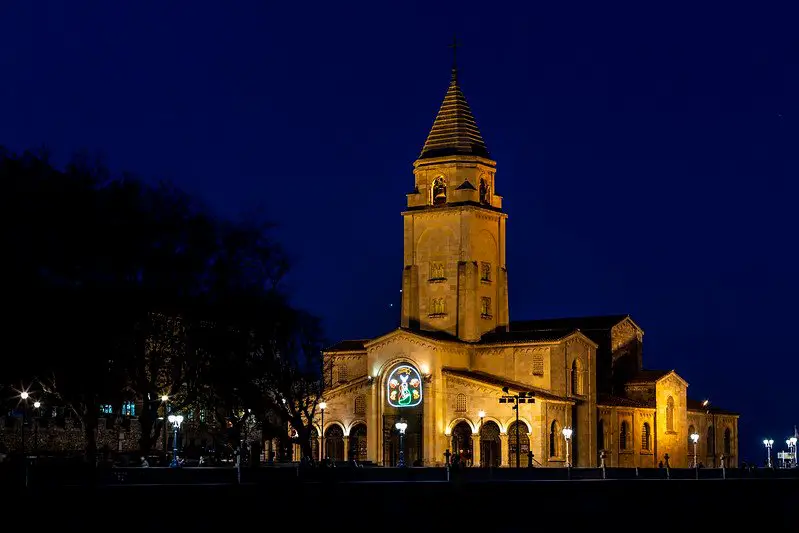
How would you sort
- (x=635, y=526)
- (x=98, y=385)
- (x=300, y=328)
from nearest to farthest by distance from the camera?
1. (x=635, y=526)
2. (x=98, y=385)
3. (x=300, y=328)

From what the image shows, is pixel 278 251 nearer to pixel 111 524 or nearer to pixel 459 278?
pixel 459 278

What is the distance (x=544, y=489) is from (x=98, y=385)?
18384 millimetres

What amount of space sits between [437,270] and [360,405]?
1107cm

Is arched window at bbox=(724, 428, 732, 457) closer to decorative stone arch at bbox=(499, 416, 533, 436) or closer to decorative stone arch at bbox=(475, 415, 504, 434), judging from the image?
decorative stone arch at bbox=(499, 416, 533, 436)

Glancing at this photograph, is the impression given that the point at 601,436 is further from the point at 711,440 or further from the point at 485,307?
the point at 711,440

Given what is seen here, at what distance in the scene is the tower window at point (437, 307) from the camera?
121 meters

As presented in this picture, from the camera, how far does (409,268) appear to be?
123000 mm

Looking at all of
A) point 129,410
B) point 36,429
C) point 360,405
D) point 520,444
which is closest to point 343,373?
point 360,405

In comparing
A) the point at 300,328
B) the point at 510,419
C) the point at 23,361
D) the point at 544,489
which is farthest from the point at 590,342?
the point at 23,361

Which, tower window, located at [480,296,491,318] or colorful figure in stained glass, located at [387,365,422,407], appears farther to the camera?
tower window, located at [480,296,491,318]

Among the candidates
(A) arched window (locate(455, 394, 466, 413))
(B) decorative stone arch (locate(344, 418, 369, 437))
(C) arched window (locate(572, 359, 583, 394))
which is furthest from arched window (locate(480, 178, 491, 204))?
(B) decorative stone arch (locate(344, 418, 369, 437))

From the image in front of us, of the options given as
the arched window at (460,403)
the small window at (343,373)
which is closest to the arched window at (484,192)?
the small window at (343,373)

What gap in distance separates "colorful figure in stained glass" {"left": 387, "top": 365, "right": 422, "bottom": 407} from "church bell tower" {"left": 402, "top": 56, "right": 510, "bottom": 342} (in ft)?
19.3

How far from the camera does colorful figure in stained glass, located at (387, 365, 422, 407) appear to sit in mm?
115188
